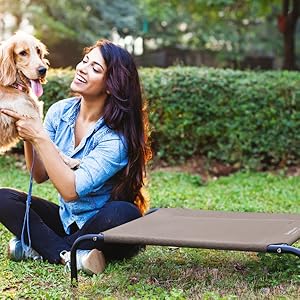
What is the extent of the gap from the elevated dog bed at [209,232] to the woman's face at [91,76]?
749mm

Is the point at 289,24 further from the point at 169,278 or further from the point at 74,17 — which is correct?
the point at 169,278

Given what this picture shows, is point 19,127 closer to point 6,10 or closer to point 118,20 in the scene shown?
point 6,10

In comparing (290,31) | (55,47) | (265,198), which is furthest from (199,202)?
(55,47)

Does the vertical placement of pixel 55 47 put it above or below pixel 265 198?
above

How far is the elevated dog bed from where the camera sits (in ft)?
9.50

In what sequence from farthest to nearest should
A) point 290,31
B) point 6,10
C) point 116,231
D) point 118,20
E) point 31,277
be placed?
point 118,20
point 6,10
point 290,31
point 31,277
point 116,231

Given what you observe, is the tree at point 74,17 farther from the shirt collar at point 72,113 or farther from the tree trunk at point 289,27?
the shirt collar at point 72,113

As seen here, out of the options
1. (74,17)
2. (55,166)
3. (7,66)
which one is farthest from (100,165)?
(74,17)

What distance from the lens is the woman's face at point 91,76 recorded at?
3.52 metres

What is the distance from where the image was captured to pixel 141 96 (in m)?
3.64

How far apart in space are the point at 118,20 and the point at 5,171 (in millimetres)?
10303

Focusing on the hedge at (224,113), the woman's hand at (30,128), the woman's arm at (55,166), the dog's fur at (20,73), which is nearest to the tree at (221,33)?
the hedge at (224,113)

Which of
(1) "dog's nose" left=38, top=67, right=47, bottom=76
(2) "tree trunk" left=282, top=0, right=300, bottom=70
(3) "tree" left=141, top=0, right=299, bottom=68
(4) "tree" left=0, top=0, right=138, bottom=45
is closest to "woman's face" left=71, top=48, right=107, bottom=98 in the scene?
(1) "dog's nose" left=38, top=67, right=47, bottom=76

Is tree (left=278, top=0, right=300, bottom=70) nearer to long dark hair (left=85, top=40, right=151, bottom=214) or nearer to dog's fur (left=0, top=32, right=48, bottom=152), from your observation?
long dark hair (left=85, top=40, right=151, bottom=214)
